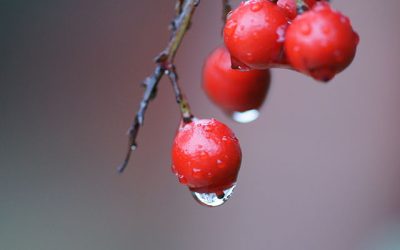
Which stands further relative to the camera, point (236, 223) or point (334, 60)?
point (236, 223)

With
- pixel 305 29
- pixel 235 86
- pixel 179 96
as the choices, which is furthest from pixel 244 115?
pixel 305 29

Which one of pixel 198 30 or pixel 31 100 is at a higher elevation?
pixel 198 30

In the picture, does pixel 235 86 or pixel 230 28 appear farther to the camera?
pixel 235 86

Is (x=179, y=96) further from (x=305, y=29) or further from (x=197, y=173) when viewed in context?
(x=305, y=29)

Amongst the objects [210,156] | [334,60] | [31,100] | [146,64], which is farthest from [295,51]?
[31,100]

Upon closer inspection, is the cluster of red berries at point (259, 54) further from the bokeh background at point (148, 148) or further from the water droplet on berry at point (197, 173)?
the bokeh background at point (148, 148)

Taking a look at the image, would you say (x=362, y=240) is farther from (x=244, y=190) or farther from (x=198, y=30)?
(x=198, y=30)

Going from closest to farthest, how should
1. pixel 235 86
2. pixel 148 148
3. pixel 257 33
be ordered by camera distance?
pixel 257 33 < pixel 235 86 < pixel 148 148
